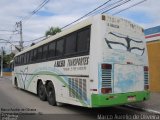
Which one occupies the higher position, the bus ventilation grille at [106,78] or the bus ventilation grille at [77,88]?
the bus ventilation grille at [106,78]

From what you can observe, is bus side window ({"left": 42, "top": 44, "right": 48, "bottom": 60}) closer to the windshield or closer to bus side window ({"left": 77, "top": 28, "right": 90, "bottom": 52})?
bus side window ({"left": 77, "top": 28, "right": 90, "bottom": 52})

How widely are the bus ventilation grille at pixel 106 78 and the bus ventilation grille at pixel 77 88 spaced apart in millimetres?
831

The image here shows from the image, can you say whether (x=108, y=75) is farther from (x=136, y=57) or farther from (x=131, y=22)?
(x=131, y=22)

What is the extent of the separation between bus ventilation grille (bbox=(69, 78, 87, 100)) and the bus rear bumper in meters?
0.67

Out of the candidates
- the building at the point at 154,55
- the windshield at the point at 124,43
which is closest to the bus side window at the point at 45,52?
the windshield at the point at 124,43

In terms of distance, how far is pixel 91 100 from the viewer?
9.37 meters

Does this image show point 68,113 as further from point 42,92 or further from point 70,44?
point 42,92

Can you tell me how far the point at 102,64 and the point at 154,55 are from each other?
29.5ft

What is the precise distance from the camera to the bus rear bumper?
9164 millimetres

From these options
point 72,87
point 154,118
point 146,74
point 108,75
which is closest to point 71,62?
point 72,87

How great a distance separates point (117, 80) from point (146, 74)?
1.65 meters

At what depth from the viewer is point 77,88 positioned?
10.4 metres

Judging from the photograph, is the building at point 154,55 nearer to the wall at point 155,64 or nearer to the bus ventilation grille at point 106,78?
the wall at point 155,64

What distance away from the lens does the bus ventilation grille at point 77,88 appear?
9919 millimetres
